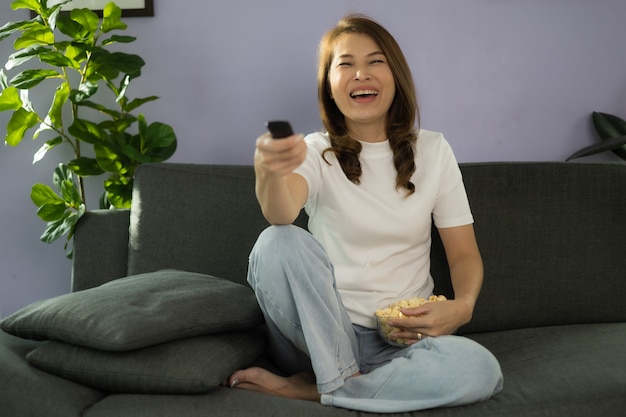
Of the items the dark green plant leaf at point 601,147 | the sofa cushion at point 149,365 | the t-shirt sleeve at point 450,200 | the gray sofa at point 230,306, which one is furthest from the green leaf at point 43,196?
the dark green plant leaf at point 601,147

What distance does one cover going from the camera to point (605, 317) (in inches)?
82.7

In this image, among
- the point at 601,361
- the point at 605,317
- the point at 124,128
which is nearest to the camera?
the point at 601,361

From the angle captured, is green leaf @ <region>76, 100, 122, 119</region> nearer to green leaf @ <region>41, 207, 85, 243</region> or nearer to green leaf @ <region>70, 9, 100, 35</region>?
green leaf @ <region>70, 9, 100, 35</region>

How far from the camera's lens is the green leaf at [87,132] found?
7.91ft

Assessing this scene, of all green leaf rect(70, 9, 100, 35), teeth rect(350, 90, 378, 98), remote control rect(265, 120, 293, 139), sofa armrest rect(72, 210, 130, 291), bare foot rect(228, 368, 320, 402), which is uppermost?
green leaf rect(70, 9, 100, 35)

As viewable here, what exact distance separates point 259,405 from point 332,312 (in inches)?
9.5

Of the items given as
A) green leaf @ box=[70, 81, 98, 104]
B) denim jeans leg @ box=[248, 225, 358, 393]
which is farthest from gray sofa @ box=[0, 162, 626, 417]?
green leaf @ box=[70, 81, 98, 104]

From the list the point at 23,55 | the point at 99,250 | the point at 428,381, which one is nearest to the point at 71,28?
the point at 23,55

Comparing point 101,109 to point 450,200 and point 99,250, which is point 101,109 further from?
point 450,200

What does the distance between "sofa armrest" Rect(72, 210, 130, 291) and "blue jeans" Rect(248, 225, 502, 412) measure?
2.12 ft

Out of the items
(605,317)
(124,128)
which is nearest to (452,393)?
(605,317)

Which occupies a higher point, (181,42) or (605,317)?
(181,42)

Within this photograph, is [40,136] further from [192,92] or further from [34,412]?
[34,412]

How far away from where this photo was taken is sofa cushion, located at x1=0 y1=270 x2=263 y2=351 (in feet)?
5.14
